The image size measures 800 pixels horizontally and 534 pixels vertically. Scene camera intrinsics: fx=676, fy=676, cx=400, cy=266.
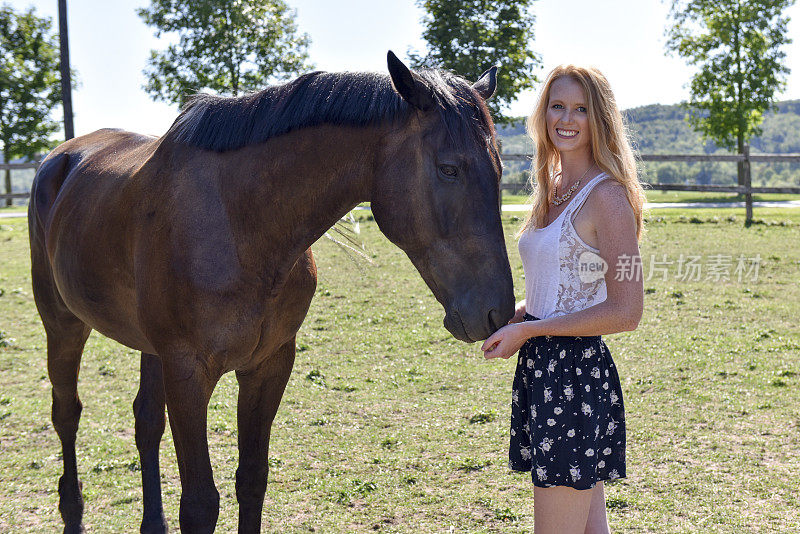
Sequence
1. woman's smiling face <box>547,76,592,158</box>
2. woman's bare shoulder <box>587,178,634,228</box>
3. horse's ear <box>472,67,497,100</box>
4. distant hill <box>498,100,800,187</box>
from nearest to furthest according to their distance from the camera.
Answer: woman's bare shoulder <box>587,178,634,228</box> → woman's smiling face <box>547,76,592,158</box> → horse's ear <box>472,67,497,100</box> → distant hill <box>498,100,800,187</box>

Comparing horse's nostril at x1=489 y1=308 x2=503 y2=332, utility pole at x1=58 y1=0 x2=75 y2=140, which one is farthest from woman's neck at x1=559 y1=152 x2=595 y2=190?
utility pole at x1=58 y1=0 x2=75 y2=140

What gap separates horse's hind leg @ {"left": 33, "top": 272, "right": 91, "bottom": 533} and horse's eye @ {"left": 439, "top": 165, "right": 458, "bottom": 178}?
8.37ft

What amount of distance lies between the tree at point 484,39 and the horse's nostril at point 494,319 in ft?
54.2

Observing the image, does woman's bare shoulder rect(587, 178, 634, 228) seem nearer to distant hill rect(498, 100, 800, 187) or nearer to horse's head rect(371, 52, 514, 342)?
horse's head rect(371, 52, 514, 342)

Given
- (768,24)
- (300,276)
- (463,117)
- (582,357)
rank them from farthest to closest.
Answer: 1. (768,24)
2. (300,276)
3. (582,357)
4. (463,117)

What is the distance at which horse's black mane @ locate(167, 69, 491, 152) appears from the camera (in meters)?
2.18

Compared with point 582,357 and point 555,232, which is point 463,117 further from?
point 582,357

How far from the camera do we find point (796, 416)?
16.0 ft

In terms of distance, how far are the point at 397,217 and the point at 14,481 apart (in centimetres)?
335

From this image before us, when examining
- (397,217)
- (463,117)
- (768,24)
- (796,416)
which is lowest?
(796,416)

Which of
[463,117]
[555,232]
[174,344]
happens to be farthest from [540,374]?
[174,344]

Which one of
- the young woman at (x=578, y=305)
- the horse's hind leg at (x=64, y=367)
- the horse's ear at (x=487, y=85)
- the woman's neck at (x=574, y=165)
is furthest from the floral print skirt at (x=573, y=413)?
the horse's hind leg at (x=64, y=367)

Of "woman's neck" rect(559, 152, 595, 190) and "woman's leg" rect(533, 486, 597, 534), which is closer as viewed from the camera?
"woman's leg" rect(533, 486, 597, 534)

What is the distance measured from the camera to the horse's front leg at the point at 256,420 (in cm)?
299
